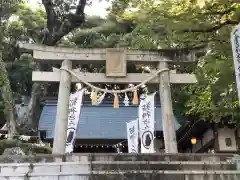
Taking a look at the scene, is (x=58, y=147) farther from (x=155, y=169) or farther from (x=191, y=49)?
(x=191, y=49)

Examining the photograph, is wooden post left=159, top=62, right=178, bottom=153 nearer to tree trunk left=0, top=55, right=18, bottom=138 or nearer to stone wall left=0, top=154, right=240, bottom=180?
stone wall left=0, top=154, right=240, bottom=180

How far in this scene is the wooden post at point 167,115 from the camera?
9.18 meters

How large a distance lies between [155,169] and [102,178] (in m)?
1.12

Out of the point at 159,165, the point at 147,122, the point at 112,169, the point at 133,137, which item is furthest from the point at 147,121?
the point at 112,169

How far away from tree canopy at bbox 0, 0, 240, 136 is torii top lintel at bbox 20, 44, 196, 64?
0.33m

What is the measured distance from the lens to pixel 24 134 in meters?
11.7

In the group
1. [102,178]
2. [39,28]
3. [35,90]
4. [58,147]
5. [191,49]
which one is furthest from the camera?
[39,28]

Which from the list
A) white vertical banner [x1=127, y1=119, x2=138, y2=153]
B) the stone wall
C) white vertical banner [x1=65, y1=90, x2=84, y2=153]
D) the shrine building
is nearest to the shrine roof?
the shrine building

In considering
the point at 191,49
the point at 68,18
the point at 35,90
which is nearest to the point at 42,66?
the point at 35,90

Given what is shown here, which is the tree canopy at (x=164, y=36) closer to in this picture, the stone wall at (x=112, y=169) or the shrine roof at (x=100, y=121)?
the stone wall at (x=112, y=169)

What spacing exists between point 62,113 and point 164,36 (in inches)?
135

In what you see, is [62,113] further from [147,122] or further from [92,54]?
[147,122]

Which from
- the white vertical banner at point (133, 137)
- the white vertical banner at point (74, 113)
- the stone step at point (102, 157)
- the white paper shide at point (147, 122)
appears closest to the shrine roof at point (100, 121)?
the white vertical banner at point (133, 137)

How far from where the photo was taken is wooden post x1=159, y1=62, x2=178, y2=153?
9.18m
